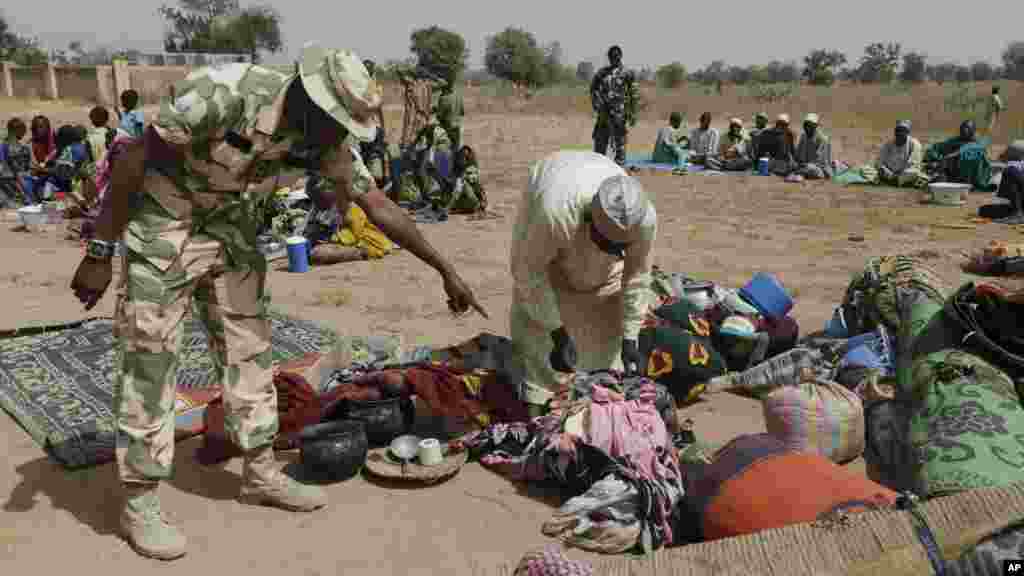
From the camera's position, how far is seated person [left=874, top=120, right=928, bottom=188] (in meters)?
11.3

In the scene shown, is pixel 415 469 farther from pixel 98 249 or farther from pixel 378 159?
pixel 378 159

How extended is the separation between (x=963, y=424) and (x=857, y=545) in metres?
0.91

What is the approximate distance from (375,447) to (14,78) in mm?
33907

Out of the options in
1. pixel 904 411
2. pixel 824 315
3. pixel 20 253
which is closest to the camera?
pixel 904 411

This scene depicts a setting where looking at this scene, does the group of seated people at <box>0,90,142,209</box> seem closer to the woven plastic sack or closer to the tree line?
the woven plastic sack

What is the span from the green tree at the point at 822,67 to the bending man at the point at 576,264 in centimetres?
4299

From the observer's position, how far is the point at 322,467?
3277mm

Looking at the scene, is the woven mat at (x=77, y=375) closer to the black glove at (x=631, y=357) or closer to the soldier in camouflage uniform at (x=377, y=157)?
the black glove at (x=631, y=357)

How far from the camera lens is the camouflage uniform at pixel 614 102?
1172 cm

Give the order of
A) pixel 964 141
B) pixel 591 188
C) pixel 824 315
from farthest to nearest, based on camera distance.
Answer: pixel 964 141
pixel 824 315
pixel 591 188

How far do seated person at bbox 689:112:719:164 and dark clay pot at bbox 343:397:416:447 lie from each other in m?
10.7

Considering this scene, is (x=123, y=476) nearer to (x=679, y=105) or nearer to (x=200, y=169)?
(x=200, y=169)

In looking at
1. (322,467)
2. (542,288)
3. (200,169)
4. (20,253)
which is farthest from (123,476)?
(20,253)

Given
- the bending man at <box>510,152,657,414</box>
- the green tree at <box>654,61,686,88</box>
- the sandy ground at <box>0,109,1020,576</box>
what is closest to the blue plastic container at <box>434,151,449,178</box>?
the sandy ground at <box>0,109,1020,576</box>
